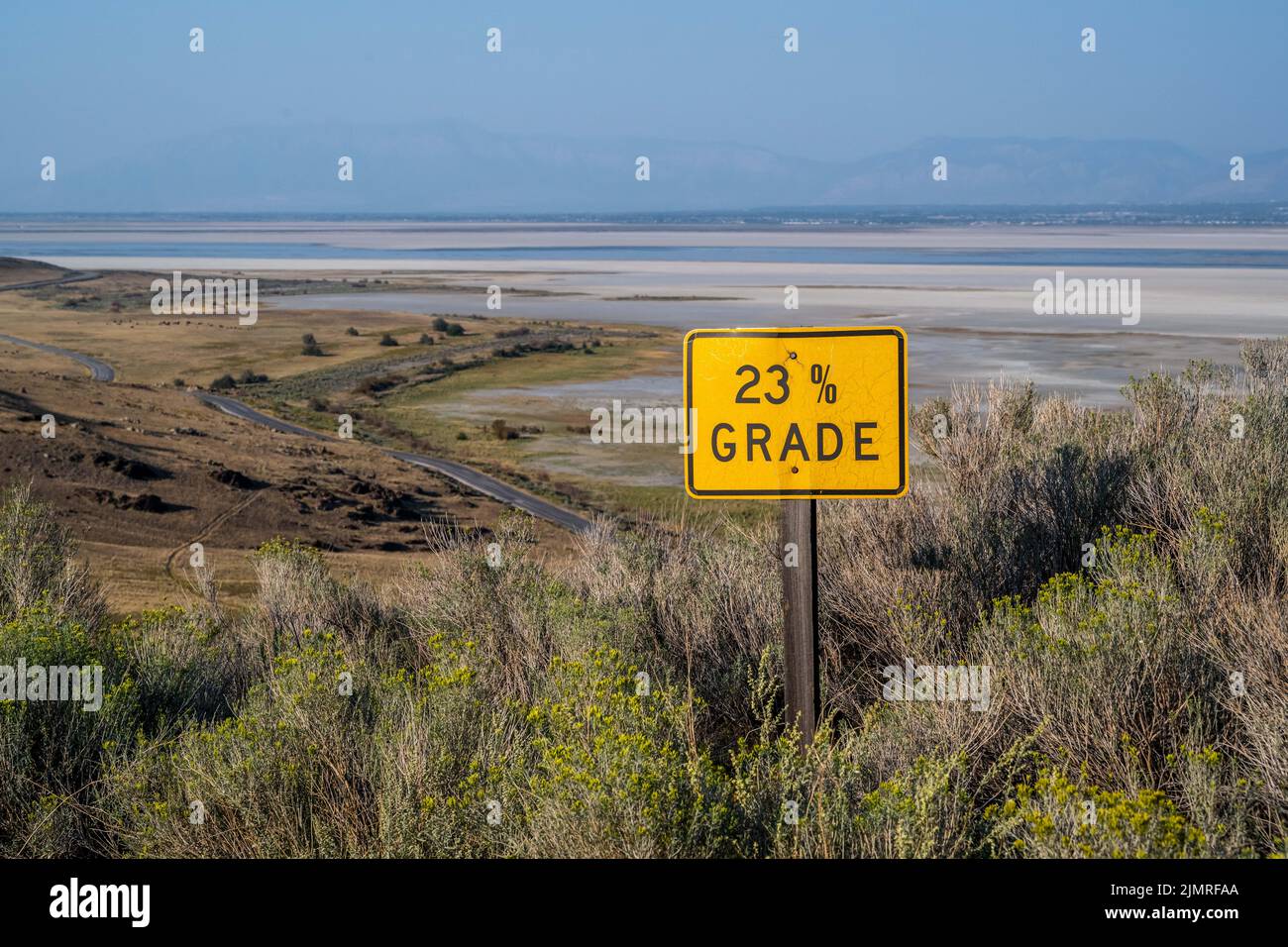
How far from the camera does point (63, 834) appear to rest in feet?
15.8

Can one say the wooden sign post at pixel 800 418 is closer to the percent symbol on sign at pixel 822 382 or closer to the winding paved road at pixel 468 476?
the percent symbol on sign at pixel 822 382

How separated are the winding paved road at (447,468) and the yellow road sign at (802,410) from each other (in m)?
14.8

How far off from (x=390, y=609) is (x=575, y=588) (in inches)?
67.3

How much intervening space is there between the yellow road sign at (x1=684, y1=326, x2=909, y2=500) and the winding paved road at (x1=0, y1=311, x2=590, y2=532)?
48.6ft

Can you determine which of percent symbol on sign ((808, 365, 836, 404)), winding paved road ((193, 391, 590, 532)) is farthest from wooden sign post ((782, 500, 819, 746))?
winding paved road ((193, 391, 590, 532))

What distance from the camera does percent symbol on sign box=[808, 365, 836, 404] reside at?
471cm

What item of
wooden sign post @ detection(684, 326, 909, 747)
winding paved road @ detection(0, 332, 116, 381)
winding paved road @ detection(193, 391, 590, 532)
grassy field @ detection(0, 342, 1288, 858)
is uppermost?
winding paved road @ detection(0, 332, 116, 381)

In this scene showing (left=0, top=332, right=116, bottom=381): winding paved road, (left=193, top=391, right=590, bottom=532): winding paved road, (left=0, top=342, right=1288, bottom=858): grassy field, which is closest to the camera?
(left=0, top=342, right=1288, bottom=858): grassy field

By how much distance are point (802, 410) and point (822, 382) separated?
13 centimetres

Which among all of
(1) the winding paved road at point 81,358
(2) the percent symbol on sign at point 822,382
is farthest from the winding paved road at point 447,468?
(2) the percent symbol on sign at point 822,382

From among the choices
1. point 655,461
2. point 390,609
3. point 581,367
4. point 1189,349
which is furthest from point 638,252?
point 390,609

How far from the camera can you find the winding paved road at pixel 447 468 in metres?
29.2

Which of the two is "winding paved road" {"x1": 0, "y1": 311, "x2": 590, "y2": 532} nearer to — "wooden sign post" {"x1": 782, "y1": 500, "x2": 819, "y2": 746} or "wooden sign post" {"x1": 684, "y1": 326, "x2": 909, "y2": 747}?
"wooden sign post" {"x1": 782, "y1": 500, "x2": 819, "y2": 746}
